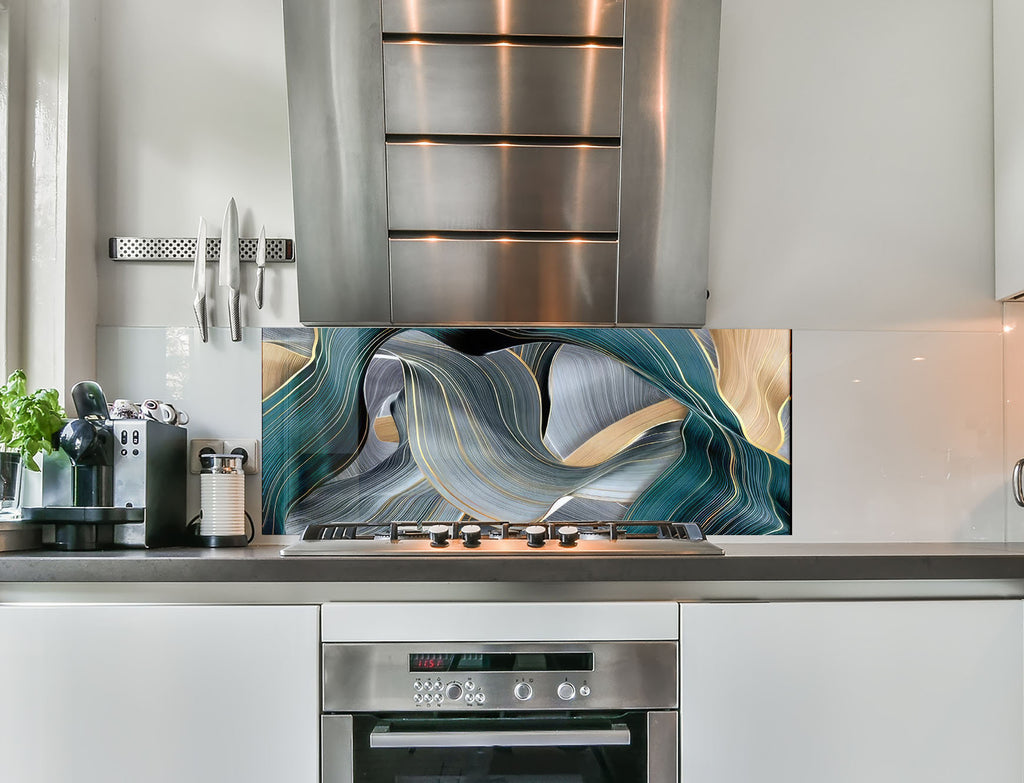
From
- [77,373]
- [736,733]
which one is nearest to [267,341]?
[77,373]

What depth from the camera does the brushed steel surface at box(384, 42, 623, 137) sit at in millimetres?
1819

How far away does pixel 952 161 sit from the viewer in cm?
209

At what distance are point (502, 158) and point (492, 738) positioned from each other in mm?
1227

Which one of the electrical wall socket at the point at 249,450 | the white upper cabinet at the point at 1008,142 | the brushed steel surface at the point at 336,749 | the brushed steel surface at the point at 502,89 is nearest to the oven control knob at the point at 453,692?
the brushed steel surface at the point at 336,749

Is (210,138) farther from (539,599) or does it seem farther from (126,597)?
(539,599)

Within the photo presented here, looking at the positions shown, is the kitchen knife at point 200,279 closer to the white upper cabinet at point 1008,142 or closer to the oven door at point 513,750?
the oven door at point 513,750

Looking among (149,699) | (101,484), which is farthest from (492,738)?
(101,484)

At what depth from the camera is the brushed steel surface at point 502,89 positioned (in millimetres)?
1819

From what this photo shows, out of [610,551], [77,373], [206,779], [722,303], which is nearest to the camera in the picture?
[206,779]

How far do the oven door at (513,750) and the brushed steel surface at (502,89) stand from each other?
125 centimetres

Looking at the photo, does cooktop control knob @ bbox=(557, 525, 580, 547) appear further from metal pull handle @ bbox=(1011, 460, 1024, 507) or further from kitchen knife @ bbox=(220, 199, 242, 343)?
metal pull handle @ bbox=(1011, 460, 1024, 507)

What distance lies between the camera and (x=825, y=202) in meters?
2.08

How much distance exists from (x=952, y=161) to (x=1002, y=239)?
237 millimetres

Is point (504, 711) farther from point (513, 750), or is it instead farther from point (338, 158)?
point (338, 158)
